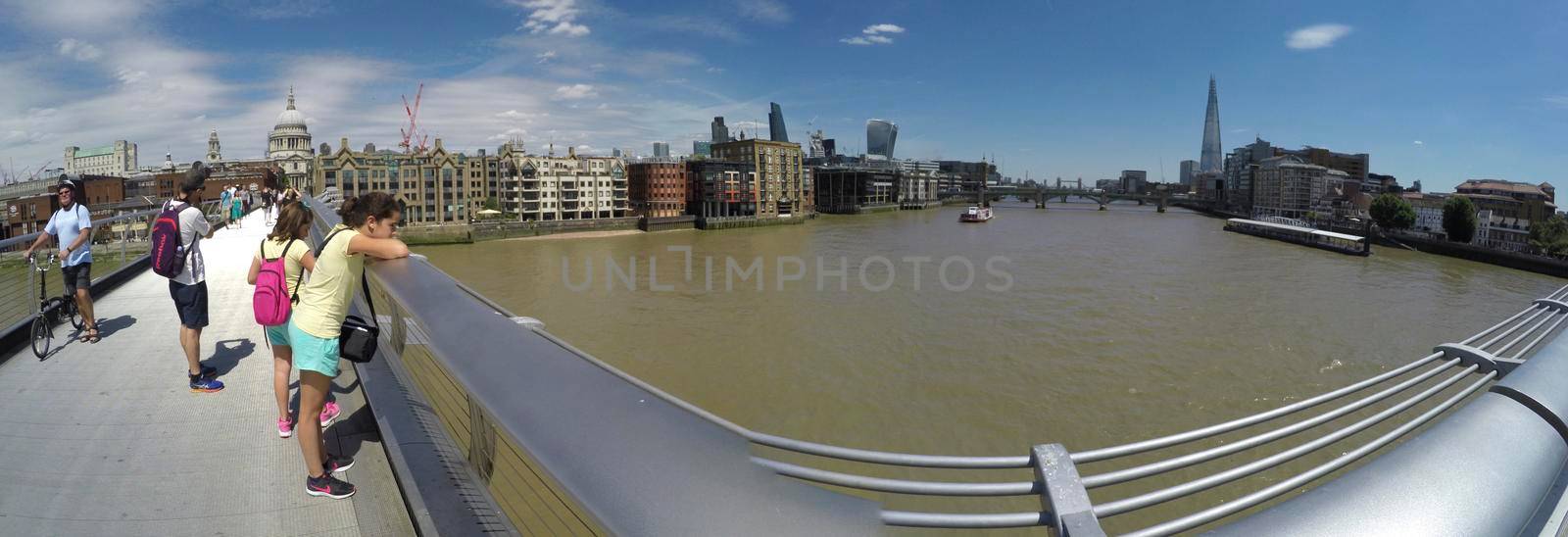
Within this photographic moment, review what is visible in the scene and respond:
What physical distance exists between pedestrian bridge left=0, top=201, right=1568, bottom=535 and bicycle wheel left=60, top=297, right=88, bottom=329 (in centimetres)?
50

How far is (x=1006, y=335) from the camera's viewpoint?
740 centimetres

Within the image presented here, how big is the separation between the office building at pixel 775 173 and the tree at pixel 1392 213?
25.2 metres

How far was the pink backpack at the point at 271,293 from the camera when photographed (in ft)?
4.89

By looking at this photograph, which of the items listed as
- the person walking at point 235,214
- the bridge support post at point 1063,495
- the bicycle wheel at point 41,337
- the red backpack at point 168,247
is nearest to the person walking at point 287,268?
the red backpack at point 168,247

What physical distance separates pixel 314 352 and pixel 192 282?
111 centimetres

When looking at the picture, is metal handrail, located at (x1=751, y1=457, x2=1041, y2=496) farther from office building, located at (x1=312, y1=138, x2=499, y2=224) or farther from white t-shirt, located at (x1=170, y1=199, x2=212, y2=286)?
office building, located at (x1=312, y1=138, x2=499, y2=224)

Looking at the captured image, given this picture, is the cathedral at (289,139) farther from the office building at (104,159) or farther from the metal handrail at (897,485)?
the metal handrail at (897,485)

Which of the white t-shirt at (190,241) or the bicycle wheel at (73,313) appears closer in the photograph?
the white t-shirt at (190,241)

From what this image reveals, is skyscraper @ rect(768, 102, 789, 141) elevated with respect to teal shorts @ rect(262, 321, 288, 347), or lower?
elevated

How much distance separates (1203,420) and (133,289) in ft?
20.7

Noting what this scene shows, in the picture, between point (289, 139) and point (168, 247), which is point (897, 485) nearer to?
point (168, 247)

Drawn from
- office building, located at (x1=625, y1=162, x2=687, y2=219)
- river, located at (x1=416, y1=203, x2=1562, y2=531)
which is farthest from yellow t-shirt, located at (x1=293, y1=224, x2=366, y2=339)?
office building, located at (x1=625, y1=162, x2=687, y2=219)

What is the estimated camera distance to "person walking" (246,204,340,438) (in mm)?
1382

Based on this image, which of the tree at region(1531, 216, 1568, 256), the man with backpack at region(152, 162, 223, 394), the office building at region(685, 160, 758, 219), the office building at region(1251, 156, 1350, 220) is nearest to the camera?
the man with backpack at region(152, 162, 223, 394)
